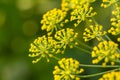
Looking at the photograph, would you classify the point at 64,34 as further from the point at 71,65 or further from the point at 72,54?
the point at 72,54

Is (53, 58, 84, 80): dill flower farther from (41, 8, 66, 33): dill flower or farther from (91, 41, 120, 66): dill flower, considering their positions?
(41, 8, 66, 33): dill flower

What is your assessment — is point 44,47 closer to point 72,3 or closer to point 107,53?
point 72,3

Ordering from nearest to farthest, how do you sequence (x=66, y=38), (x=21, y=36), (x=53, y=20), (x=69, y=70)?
1. (x=69, y=70)
2. (x=66, y=38)
3. (x=53, y=20)
4. (x=21, y=36)

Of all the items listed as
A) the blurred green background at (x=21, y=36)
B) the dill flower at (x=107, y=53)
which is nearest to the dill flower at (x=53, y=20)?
the dill flower at (x=107, y=53)

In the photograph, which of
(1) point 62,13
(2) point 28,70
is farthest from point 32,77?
(1) point 62,13

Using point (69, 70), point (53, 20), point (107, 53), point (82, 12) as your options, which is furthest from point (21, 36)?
point (107, 53)

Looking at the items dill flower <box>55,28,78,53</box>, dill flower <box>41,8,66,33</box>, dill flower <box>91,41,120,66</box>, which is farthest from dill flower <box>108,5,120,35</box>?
dill flower <box>41,8,66,33</box>

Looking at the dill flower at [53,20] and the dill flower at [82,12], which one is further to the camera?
the dill flower at [53,20]

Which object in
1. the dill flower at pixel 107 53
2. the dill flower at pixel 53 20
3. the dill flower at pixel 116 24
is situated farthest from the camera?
the dill flower at pixel 53 20

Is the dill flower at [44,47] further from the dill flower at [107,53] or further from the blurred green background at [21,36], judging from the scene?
the blurred green background at [21,36]

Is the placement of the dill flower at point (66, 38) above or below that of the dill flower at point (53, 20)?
below
